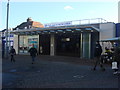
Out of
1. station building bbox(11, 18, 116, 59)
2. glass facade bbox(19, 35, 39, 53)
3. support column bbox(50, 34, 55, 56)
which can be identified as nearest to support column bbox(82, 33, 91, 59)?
station building bbox(11, 18, 116, 59)

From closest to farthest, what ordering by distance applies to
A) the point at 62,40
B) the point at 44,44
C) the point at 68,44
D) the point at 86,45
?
the point at 86,45 → the point at 68,44 → the point at 62,40 → the point at 44,44

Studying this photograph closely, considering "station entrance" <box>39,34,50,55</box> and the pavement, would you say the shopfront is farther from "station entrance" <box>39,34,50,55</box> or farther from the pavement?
the pavement

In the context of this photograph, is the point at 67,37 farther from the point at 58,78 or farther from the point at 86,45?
the point at 58,78

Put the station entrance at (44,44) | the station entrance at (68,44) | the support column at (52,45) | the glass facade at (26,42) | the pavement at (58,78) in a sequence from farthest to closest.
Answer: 1. the glass facade at (26,42)
2. the station entrance at (44,44)
3. the support column at (52,45)
4. the station entrance at (68,44)
5. the pavement at (58,78)

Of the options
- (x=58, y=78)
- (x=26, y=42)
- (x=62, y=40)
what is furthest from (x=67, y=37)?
(x=58, y=78)

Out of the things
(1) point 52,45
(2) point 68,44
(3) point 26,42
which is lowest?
(1) point 52,45

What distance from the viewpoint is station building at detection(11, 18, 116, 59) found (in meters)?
20.7

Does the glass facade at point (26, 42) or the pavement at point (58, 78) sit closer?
the pavement at point (58, 78)

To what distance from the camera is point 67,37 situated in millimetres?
24547

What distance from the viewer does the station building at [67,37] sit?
20672 mm

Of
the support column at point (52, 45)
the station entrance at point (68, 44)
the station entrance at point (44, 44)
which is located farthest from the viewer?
the station entrance at point (44, 44)

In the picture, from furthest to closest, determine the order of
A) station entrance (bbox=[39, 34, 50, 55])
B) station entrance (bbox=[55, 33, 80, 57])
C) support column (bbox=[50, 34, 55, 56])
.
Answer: station entrance (bbox=[39, 34, 50, 55]), support column (bbox=[50, 34, 55, 56]), station entrance (bbox=[55, 33, 80, 57])

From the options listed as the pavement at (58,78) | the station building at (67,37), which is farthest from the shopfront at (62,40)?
the pavement at (58,78)

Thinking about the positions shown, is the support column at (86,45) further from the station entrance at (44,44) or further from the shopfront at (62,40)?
the station entrance at (44,44)
